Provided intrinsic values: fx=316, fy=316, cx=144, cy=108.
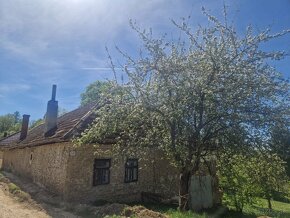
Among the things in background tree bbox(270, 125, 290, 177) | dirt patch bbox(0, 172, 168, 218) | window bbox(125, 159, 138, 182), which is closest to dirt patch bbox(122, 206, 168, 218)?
dirt patch bbox(0, 172, 168, 218)

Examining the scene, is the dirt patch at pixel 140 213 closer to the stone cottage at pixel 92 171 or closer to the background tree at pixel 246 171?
the stone cottage at pixel 92 171

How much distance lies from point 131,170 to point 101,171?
1.86 m

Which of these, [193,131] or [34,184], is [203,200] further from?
[34,184]

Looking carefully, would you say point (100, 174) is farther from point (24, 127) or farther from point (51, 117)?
point (24, 127)

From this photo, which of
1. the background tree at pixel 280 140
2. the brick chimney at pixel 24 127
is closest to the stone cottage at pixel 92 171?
the background tree at pixel 280 140

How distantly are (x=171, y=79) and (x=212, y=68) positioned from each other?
137cm

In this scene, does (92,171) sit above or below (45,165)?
below

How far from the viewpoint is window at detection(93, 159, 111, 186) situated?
1493 centimetres

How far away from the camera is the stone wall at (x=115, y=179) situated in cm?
1423

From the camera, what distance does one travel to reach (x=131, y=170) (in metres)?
16.4

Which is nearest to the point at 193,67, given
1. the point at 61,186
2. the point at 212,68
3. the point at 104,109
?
the point at 212,68

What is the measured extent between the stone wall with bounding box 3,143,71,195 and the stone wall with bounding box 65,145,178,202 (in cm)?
53

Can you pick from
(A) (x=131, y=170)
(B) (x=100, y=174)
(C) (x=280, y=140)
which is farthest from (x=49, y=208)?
(C) (x=280, y=140)

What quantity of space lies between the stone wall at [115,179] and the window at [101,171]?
17 cm
